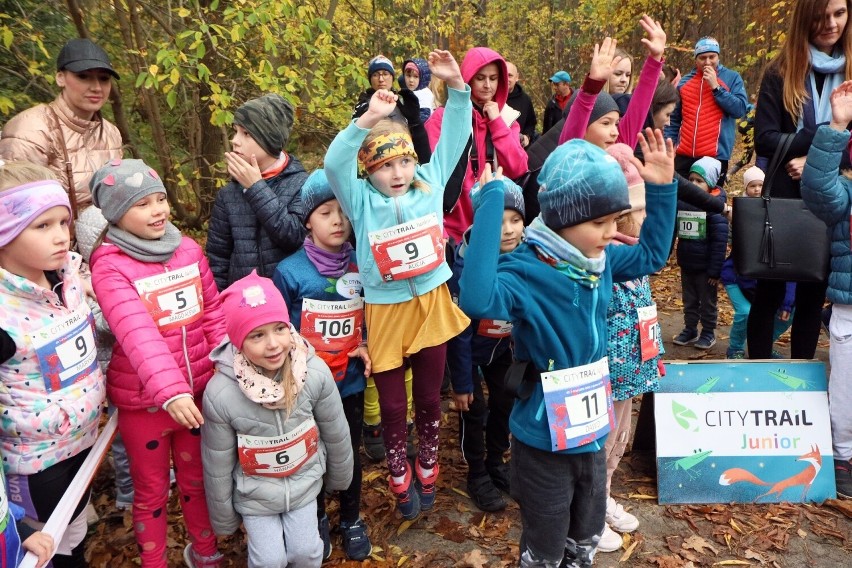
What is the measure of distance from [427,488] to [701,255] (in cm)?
327

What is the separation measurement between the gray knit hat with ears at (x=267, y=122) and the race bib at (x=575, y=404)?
6.11 ft

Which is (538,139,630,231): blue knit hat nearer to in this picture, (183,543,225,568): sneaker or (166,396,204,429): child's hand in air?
(166,396,204,429): child's hand in air

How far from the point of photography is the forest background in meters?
4.77

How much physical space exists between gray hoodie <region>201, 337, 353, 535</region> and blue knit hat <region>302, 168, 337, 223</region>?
0.72m

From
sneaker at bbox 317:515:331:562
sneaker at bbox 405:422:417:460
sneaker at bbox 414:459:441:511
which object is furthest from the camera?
sneaker at bbox 405:422:417:460

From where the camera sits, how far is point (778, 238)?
369 centimetres

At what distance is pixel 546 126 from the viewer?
7.80 meters

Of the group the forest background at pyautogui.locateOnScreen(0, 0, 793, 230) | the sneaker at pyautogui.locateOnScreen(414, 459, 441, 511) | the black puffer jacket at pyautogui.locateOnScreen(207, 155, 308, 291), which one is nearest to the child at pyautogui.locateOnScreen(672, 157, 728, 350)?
the forest background at pyautogui.locateOnScreen(0, 0, 793, 230)

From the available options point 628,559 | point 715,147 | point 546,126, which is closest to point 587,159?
point 628,559

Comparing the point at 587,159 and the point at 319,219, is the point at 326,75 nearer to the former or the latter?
the point at 319,219

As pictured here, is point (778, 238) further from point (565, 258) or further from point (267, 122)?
point (267, 122)

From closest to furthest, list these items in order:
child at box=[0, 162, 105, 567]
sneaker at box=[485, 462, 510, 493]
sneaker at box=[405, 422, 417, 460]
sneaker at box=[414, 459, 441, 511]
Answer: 1. child at box=[0, 162, 105, 567]
2. sneaker at box=[414, 459, 441, 511]
3. sneaker at box=[485, 462, 510, 493]
4. sneaker at box=[405, 422, 417, 460]

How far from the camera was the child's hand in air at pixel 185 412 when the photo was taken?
226cm

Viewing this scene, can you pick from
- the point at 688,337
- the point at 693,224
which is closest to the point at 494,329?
the point at 693,224
